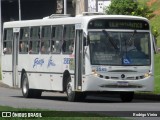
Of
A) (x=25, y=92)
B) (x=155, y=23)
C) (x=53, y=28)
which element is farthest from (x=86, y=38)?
(x=155, y=23)

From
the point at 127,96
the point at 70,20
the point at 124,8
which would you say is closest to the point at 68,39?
the point at 70,20

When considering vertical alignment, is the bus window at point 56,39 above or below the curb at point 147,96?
above

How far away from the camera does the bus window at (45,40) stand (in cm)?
3070

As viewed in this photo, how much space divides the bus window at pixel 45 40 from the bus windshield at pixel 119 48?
3273 mm

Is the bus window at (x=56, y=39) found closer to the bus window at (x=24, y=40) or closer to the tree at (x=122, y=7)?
the bus window at (x=24, y=40)

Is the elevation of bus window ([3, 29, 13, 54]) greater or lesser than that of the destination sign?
lesser

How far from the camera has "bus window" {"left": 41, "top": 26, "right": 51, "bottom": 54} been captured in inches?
1209

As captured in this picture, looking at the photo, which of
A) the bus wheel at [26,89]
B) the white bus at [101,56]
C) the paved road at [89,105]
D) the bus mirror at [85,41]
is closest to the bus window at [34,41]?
the bus wheel at [26,89]

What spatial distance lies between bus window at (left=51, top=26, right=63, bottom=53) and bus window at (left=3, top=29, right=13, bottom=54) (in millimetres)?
4105

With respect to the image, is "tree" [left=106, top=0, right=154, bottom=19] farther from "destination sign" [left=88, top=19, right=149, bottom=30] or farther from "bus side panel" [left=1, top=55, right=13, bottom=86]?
"destination sign" [left=88, top=19, right=149, bottom=30]

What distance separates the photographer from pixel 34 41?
3188cm

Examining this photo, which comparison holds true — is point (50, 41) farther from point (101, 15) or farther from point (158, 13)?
point (158, 13)

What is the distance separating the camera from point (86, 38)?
27.7 metres

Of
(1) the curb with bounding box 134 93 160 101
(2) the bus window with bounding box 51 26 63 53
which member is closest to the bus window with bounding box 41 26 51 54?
(2) the bus window with bounding box 51 26 63 53
